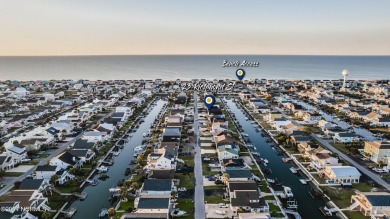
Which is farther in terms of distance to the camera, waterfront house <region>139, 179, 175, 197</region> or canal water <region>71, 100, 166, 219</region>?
waterfront house <region>139, 179, 175, 197</region>

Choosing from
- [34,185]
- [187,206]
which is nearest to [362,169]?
[187,206]

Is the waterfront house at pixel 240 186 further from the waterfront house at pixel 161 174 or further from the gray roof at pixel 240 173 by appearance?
the waterfront house at pixel 161 174

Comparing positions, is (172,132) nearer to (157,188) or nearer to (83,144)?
(83,144)

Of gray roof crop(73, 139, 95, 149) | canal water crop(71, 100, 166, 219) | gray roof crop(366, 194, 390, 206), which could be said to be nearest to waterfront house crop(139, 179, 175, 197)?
canal water crop(71, 100, 166, 219)

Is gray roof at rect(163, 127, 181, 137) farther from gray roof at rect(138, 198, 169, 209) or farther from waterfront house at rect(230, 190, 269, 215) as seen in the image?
waterfront house at rect(230, 190, 269, 215)

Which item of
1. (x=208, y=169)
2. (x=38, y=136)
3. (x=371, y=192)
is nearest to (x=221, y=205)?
(x=208, y=169)

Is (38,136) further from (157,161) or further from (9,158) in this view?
(157,161)

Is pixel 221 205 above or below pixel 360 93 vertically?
below
